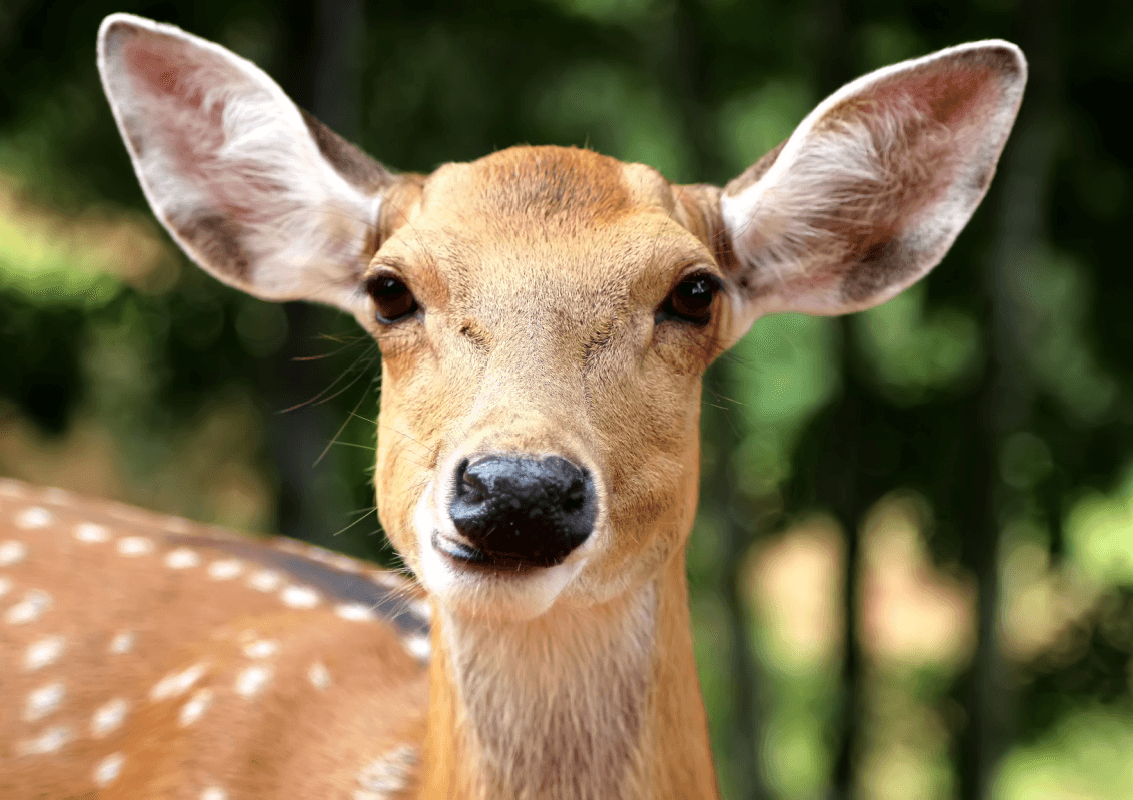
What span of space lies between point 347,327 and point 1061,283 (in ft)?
18.0

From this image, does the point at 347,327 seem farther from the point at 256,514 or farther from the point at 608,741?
the point at 608,741

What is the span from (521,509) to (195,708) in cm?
165

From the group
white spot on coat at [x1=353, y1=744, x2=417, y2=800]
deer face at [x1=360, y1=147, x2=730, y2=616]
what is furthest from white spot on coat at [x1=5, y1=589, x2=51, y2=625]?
deer face at [x1=360, y1=147, x2=730, y2=616]

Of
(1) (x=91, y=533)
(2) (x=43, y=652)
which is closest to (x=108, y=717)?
(2) (x=43, y=652)

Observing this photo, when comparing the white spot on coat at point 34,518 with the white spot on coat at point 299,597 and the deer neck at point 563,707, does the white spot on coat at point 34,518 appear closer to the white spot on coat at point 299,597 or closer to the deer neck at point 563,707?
the white spot on coat at point 299,597

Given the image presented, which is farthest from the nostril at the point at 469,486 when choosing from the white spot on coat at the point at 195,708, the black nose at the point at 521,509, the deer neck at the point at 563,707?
the white spot on coat at the point at 195,708

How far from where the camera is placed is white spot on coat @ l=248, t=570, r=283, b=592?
3549 millimetres

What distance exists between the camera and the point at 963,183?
2.49 m

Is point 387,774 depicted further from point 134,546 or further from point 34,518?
point 34,518

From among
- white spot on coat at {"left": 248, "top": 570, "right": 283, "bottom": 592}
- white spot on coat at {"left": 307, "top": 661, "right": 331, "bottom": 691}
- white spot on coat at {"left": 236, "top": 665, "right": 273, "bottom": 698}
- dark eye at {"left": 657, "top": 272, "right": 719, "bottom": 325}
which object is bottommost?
white spot on coat at {"left": 236, "top": 665, "right": 273, "bottom": 698}

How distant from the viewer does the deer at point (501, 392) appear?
2.05 meters

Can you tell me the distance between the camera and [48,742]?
303cm

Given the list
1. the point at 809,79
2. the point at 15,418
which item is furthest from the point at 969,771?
the point at 15,418

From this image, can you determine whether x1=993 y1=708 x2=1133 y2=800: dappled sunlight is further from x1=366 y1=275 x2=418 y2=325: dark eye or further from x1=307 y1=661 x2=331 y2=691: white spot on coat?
x1=366 y1=275 x2=418 y2=325: dark eye
